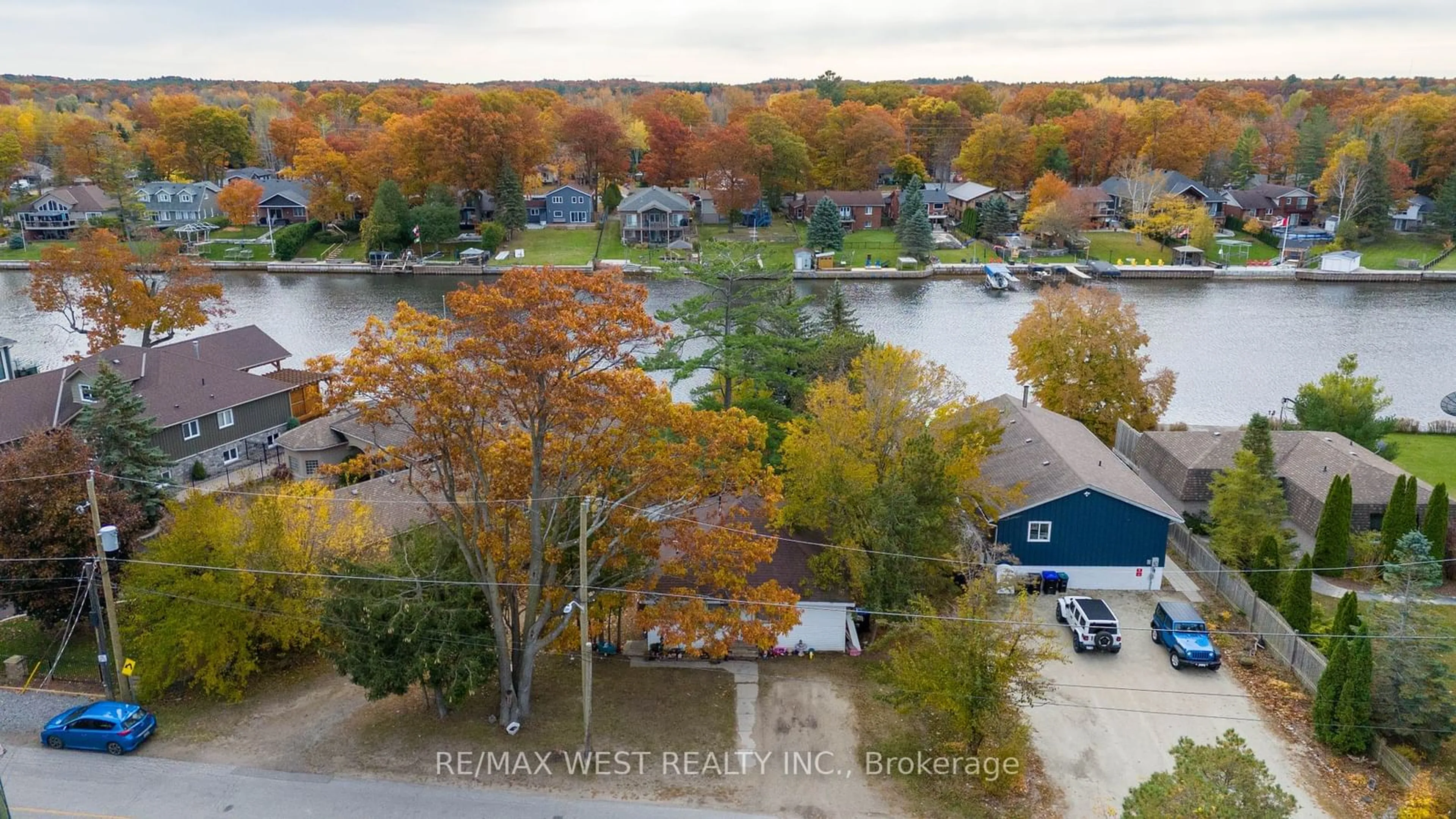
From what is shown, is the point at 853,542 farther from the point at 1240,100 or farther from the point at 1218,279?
the point at 1240,100

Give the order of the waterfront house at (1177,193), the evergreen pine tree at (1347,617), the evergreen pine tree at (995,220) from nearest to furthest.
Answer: the evergreen pine tree at (1347,617)
the evergreen pine tree at (995,220)
the waterfront house at (1177,193)

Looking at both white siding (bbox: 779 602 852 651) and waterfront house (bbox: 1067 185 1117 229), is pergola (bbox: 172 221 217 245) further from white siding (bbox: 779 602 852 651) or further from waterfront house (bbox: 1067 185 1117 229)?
white siding (bbox: 779 602 852 651)

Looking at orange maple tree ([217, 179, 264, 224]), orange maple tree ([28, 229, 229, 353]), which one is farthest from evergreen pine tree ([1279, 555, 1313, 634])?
orange maple tree ([217, 179, 264, 224])

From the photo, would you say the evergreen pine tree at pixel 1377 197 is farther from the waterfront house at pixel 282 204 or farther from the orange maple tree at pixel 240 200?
the orange maple tree at pixel 240 200

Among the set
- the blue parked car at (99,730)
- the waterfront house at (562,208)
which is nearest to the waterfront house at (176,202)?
the waterfront house at (562,208)

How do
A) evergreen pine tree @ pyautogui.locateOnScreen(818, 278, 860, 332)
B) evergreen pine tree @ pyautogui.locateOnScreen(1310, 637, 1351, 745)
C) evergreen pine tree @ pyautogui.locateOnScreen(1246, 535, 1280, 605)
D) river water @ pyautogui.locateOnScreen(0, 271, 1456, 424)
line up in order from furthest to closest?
river water @ pyautogui.locateOnScreen(0, 271, 1456, 424)
evergreen pine tree @ pyautogui.locateOnScreen(818, 278, 860, 332)
evergreen pine tree @ pyautogui.locateOnScreen(1246, 535, 1280, 605)
evergreen pine tree @ pyautogui.locateOnScreen(1310, 637, 1351, 745)

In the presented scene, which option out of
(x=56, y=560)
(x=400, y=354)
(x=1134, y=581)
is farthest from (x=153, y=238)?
(x=1134, y=581)
